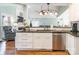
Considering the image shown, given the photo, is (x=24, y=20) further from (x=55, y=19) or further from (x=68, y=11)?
(x=68, y=11)

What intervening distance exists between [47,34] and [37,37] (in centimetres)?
38

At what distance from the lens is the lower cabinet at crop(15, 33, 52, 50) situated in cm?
502

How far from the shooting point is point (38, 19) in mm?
6102

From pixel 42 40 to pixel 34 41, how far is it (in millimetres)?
290

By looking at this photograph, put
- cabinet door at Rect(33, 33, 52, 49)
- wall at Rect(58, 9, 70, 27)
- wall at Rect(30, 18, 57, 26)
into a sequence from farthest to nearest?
wall at Rect(30, 18, 57, 26) < wall at Rect(58, 9, 70, 27) < cabinet door at Rect(33, 33, 52, 49)

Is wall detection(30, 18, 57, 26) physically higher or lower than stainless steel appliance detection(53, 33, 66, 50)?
higher

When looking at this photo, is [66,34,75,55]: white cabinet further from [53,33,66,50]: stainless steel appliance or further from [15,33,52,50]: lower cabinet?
[15,33,52,50]: lower cabinet

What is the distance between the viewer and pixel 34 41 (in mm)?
5027

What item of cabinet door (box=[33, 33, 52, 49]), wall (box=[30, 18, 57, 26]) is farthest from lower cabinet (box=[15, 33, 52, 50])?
wall (box=[30, 18, 57, 26])

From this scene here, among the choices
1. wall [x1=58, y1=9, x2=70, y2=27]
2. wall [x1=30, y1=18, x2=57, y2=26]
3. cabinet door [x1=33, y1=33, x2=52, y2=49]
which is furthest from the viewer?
wall [x1=30, y1=18, x2=57, y2=26]

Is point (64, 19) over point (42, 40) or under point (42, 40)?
over

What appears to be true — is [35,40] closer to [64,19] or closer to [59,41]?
[59,41]

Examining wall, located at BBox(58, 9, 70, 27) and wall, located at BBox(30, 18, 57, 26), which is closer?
wall, located at BBox(58, 9, 70, 27)

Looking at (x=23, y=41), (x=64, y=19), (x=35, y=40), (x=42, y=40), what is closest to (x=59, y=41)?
(x=42, y=40)
